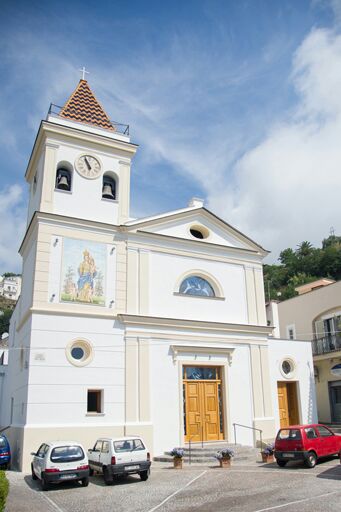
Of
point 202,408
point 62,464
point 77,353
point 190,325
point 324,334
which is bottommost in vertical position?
point 62,464

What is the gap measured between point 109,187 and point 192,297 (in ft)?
20.2

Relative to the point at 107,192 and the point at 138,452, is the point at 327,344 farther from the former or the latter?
the point at 138,452

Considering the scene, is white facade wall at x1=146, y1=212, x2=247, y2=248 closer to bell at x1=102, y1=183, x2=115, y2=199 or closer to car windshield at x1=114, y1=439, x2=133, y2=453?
bell at x1=102, y1=183, x2=115, y2=199

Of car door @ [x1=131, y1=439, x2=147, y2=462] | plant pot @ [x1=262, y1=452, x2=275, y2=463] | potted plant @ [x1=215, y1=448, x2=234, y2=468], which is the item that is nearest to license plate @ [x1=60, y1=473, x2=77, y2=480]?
car door @ [x1=131, y1=439, x2=147, y2=462]

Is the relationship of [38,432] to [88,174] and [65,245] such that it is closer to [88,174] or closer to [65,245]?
[65,245]

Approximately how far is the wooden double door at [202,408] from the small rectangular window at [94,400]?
3661 mm

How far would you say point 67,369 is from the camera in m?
18.1

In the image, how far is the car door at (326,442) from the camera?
52.9 ft

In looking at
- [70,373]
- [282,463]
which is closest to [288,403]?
[282,463]

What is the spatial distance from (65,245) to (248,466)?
A: 10691mm

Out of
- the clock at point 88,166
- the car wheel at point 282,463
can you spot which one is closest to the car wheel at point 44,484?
the car wheel at point 282,463

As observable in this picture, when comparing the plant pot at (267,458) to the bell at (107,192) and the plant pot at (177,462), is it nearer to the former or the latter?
the plant pot at (177,462)

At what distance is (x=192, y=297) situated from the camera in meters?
21.7

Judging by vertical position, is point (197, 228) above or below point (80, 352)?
above
